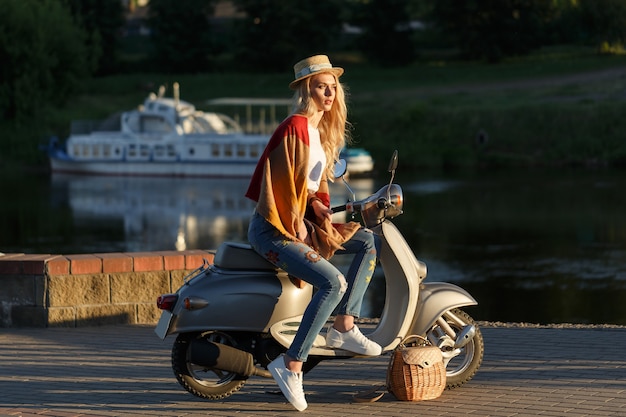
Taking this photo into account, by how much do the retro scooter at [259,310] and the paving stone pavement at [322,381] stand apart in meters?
0.23

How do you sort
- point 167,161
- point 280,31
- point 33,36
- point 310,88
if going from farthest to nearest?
point 280,31 < point 33,36 < point 167,161 < point 310,88

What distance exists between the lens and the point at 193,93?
2699 inches

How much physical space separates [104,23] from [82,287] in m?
69.1

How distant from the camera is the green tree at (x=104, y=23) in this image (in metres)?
A: 76.4

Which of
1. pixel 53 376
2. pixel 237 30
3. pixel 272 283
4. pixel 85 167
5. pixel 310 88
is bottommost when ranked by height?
pixel 85 167

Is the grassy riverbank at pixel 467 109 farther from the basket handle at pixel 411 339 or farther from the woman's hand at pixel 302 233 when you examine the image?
the woman's hand at pixel 302 233

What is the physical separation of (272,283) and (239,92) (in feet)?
198

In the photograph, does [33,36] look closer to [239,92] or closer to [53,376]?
[239,92]

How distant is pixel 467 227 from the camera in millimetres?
31062

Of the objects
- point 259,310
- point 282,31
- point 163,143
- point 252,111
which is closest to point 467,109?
point 252,111

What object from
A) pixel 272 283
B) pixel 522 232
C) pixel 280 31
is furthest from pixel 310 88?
pixel 280 31

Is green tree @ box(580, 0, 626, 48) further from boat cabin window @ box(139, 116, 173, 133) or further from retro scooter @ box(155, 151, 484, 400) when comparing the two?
retro scooter @ box(155, 151, 484, 400)

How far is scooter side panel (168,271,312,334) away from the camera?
714cm

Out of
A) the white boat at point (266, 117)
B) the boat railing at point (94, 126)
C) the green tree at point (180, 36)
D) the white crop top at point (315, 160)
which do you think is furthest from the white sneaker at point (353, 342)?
the green tree at point (180, 36)
